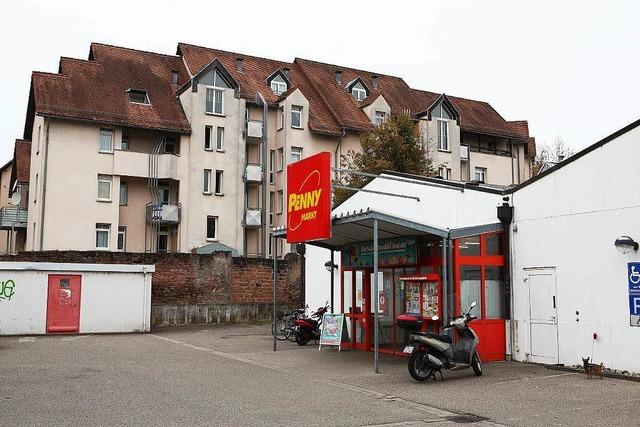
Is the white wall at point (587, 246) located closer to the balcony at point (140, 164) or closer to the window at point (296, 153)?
the balcony at point (140, 164)

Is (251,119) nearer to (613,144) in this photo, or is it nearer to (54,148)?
(54,148)

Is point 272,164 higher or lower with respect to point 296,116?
lower

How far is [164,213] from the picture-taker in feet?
123

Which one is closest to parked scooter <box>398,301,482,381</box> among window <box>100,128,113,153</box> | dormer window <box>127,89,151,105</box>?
window <box>100,128,113,153</box>

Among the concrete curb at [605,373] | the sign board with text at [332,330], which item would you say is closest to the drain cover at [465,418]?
the concrete curb at [605,373]

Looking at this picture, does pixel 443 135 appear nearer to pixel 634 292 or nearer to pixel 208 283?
pixel 208 283

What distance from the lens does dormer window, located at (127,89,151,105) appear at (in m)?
38.9

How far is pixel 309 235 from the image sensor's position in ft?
54.0

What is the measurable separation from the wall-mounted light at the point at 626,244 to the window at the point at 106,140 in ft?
94.8

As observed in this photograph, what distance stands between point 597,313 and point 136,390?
8921 mm

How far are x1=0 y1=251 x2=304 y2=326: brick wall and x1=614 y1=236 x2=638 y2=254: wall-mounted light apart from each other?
19324 mm

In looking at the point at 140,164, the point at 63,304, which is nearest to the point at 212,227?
the point at 140,164

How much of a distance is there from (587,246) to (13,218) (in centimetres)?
3267

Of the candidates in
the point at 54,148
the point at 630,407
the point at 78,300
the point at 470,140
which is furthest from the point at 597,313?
the point at 470,140
